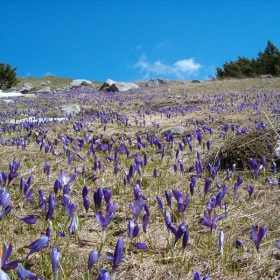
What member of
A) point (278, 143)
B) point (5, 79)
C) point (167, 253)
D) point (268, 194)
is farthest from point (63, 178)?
point (5, 79)

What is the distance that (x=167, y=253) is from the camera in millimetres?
1931

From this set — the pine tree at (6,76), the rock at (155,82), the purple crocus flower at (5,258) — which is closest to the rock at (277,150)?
the purple crocus flower at (5,258)

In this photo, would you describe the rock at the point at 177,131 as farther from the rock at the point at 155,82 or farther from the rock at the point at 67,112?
the rock at the point at 155,82

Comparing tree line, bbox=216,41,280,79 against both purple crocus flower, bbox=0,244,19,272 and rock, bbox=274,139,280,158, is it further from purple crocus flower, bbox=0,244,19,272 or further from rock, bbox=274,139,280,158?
purple crocus flower, bbox=0,244,19,272

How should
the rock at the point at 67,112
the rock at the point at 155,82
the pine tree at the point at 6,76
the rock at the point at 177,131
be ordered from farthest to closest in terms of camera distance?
the pine tree at the point at 6,76 < the rock at the point at 155,82 < the rock at the point at 67,112 < the rock at the point at 177,131

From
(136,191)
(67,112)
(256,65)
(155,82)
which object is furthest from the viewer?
(256,65)

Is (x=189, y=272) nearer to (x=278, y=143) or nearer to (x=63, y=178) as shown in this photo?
(x=63, y=178)

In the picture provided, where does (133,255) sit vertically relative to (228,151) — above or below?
below

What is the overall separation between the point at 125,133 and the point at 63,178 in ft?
12.5

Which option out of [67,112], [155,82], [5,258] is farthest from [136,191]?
[155,82]

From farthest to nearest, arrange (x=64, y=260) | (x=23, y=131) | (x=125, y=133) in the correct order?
(x=23, y=131) → (x=125, y=133) → (x=64, y=260)

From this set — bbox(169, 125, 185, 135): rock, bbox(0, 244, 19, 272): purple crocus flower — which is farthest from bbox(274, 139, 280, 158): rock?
bbox(0, 244, 19, 272): purple crocus flower

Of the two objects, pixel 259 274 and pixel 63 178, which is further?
pixel 63 178

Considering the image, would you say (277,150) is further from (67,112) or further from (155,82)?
(155,82)
